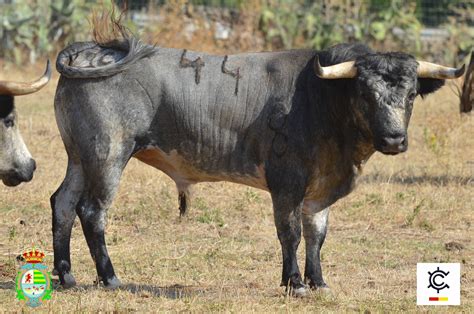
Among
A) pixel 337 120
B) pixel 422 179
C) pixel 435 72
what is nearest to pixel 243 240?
pixel 337 120

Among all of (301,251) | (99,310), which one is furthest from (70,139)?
(301,251)

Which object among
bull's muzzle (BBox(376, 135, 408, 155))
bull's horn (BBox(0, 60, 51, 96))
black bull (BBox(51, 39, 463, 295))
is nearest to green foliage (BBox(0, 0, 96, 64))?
bull's horn (BBox(0, 60, 51, 96))

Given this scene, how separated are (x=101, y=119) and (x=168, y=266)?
174 cm

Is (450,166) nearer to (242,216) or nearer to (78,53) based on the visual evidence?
(242,216)

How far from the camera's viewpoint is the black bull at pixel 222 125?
30.5ft

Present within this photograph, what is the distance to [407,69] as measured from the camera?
9.02 meters

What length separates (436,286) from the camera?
8.92 metres

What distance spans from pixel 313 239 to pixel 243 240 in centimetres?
184

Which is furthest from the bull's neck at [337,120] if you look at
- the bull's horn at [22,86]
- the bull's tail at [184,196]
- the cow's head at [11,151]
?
the cow's head at [11,151]

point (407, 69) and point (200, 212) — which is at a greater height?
point (407, 69)

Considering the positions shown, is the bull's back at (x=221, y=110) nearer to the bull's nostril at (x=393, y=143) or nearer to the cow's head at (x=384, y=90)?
the cow's head at (x=384, y=90)

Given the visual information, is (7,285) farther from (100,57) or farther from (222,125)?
(222,125)

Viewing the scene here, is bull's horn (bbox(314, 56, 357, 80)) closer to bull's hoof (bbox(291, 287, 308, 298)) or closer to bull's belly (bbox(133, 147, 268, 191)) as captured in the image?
bull's belly (bbox(133, 147, 268, 191))

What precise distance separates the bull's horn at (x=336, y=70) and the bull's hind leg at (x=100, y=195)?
5.36ft
